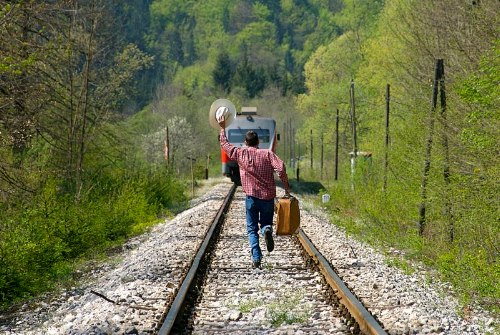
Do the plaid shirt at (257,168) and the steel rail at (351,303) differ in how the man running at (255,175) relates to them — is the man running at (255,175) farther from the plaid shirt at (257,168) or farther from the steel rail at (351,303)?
the steel rail at (351,303)

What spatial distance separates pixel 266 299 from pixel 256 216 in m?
2.25

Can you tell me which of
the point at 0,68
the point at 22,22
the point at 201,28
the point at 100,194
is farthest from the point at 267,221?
the point at 201,28

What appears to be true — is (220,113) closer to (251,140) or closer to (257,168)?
(251,140)

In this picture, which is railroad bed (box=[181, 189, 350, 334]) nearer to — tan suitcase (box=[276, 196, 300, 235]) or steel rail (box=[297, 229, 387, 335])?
steel rail (box=[297, 229, 387, 335])

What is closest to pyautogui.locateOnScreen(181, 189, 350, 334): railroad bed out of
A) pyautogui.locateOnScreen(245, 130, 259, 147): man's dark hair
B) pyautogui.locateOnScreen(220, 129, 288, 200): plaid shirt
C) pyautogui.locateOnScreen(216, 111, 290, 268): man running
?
pyautogui.locateOnScreen(216, 111, 290, 268): man running

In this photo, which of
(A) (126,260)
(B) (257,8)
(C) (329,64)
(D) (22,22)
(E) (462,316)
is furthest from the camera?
(B) (257,8)

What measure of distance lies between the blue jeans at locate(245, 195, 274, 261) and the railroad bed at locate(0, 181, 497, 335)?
0.31 meters

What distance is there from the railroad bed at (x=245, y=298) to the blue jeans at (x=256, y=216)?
1.01 ft

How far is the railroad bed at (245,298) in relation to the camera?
687 centimetres

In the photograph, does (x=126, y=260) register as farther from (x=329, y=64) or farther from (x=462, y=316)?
(x=329, y=64)

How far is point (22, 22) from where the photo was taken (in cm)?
1659

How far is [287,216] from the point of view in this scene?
391 inches

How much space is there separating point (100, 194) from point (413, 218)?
10.1 meters

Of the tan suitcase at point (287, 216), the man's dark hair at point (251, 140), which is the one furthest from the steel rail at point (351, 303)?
the man's dark hair at point (251, 140)
